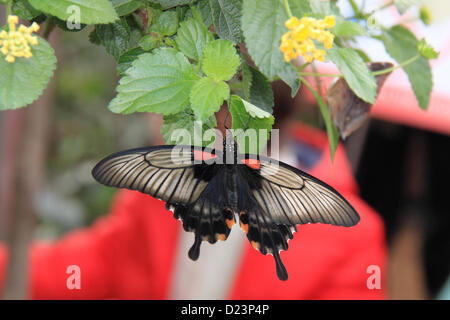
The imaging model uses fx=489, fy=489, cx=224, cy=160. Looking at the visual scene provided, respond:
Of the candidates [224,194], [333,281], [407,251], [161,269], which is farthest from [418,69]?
[407,251]

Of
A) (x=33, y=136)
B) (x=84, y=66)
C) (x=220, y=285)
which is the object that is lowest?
(x=220, y=285)

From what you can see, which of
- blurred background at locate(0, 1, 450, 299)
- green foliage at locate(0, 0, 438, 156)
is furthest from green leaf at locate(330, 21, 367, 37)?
blurred background at locate(0, 1, 450, 299)

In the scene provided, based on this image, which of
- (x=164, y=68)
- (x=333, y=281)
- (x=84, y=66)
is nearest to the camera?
(x=164, y=68)

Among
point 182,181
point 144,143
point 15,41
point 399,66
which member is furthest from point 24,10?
point 144,143

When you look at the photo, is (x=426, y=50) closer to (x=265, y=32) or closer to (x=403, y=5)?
(x=403, y=5)

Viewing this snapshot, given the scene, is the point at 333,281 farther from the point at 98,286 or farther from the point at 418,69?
the point at 418,69

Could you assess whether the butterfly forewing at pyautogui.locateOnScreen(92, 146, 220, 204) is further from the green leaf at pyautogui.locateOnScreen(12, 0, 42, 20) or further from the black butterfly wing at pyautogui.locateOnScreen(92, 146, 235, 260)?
the green leaf at pyautogui.locateOnScreen(12, 0, 42, 20)

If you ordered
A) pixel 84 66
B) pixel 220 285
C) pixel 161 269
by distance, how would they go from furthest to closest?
pixel 84 66, pixel 161 269, pixel 220 285

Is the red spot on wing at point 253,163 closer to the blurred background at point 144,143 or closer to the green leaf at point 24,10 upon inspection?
the green leaf at point 24,10
